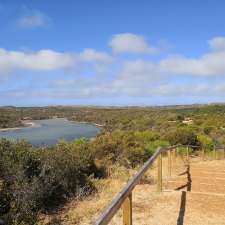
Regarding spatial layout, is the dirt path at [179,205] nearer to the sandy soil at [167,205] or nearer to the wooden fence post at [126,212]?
the sandy soil at [167,205]

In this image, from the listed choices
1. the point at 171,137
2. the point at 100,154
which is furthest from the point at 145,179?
the point at 171,137

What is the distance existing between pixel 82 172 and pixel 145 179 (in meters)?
1.78

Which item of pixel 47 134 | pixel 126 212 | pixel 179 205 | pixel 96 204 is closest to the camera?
pixel 126 212

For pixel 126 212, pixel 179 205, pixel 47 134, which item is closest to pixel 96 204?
pixel 179 205

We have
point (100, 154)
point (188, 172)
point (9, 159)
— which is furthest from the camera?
point (100, 154)

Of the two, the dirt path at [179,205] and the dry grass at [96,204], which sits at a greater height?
the dirt path at [179,205]

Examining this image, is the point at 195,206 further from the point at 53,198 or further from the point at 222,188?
the point at 53,198

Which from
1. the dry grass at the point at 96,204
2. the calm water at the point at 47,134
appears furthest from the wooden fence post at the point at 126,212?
the calm water at the point at 47,134

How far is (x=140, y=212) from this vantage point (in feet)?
23.2

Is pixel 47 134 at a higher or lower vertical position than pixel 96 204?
lower

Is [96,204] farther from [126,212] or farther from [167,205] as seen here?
[126,212]

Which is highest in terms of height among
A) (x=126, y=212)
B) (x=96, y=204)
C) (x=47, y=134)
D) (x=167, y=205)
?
(x=126, y=212)

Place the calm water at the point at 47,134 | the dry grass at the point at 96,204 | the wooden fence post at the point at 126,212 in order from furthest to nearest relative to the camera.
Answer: the calm water at the point at 47,134, the dry grass at the point at 96,204, the wooden fence post at the point at 126,212

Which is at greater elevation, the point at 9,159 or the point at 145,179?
the point at 9,159
